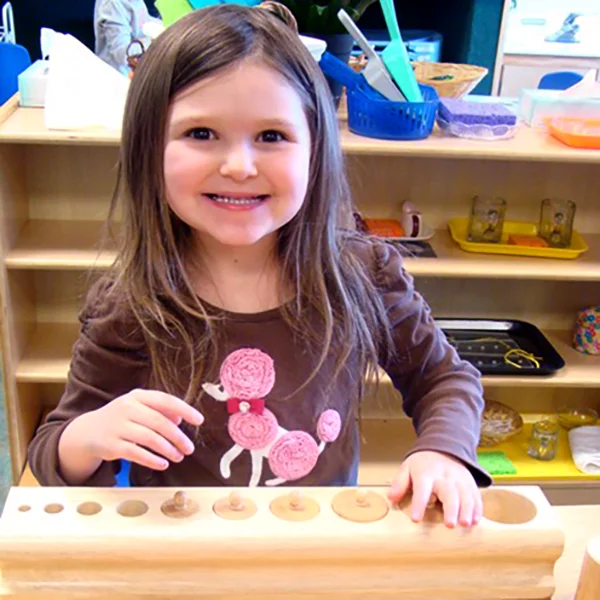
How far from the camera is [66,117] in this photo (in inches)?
61.2

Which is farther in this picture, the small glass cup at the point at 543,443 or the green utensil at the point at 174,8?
the small glass cup at the point at 543,443

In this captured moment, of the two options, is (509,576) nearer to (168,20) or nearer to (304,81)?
(304,81)

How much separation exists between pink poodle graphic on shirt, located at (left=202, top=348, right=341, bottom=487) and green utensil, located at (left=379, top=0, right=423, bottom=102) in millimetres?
879

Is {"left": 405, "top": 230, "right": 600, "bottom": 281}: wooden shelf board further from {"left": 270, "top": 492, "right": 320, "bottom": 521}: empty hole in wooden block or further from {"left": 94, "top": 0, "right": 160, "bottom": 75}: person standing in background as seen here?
{"left": 94, "top": 0, "right": 160, "bottom": 75}: person standing in background

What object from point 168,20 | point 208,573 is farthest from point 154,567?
point 168,20

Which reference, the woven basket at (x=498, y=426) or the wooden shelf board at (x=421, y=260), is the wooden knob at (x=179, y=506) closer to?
the wooden shelf board at (x=421, y=260)

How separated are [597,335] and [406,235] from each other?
52cm

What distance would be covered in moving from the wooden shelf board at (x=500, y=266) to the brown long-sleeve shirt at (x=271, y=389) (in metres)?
0.80

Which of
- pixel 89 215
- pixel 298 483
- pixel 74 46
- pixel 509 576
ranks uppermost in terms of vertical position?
pixel 74 46

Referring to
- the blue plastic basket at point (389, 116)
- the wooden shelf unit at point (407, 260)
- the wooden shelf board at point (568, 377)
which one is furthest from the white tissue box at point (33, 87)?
the wooden shelf board at point (568, 377)

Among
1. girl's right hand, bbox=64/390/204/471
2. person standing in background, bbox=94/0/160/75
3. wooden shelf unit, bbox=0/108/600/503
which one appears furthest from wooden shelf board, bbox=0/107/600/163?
person standing in background, bbox=94/0/160/75

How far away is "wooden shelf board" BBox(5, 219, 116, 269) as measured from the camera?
1649 millimetres

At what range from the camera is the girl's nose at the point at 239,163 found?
2.23 feet

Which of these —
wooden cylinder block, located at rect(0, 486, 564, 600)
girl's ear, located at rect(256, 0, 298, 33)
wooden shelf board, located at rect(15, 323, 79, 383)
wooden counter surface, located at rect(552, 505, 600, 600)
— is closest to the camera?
wooden cylinder block, located at rect(0, 486, 564, 600)
